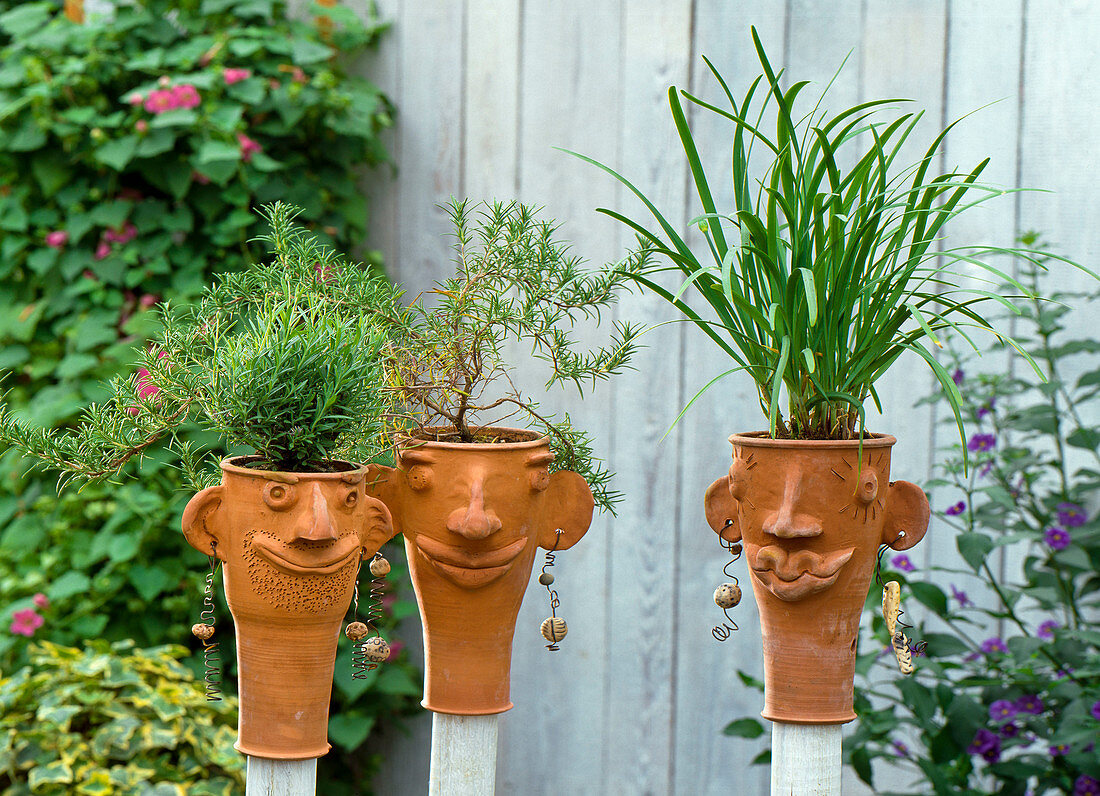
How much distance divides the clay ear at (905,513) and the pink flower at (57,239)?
157 centimetres

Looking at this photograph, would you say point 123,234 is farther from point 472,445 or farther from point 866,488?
point 866,488

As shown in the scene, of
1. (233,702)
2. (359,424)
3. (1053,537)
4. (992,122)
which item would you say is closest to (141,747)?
(233,702)

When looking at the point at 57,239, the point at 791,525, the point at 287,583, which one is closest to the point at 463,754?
the point at 287,583

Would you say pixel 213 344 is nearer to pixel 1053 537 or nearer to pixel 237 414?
pixel 237 414

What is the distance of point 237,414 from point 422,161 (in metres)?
1.24

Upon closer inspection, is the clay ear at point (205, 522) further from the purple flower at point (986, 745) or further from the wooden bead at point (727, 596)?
the purple flower at point (986, 745)

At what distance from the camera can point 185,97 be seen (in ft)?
5.71

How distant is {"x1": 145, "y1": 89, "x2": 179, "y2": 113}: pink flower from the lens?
5.69 ft

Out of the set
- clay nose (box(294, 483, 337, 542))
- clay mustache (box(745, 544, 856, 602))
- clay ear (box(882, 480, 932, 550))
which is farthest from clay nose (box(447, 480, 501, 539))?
clay ear (box(882, 480, 932, 550))

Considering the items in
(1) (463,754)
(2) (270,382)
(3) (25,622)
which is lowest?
(3) (25,622)

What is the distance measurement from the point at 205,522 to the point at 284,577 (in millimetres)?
72

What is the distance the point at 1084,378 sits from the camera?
1307 mm

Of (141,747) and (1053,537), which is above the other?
(1053,537)

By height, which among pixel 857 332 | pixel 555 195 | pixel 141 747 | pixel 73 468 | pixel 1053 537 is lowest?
pixel 141 747
